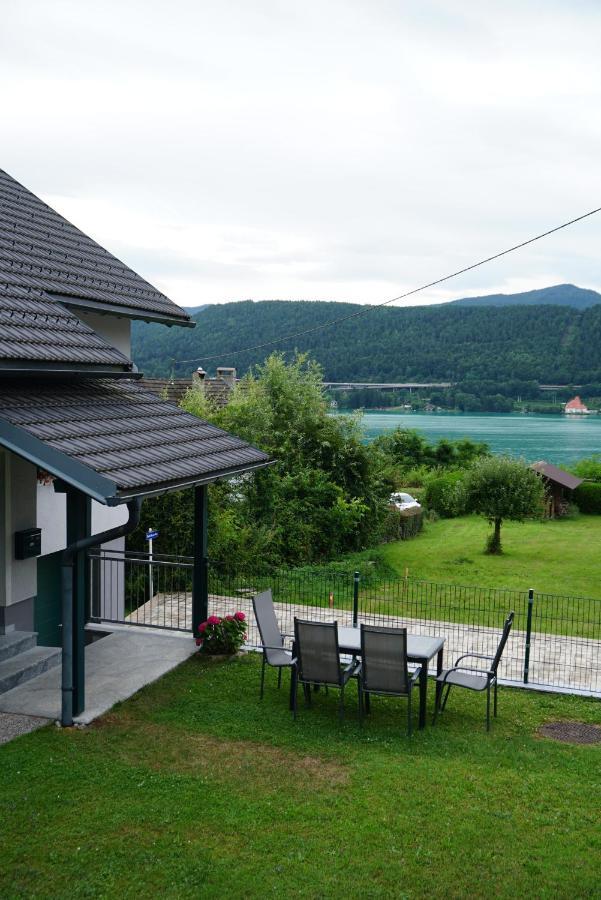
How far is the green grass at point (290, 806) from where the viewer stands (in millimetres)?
5039

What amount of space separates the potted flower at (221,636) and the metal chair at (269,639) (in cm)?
70

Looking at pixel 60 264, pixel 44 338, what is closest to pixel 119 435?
pixel 44 338

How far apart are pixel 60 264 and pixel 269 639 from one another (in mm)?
5883

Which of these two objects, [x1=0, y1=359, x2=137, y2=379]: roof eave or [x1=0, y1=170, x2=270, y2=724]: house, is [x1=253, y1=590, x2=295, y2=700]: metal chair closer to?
[x1=0, y1=170, x2=270, y2=724]: house

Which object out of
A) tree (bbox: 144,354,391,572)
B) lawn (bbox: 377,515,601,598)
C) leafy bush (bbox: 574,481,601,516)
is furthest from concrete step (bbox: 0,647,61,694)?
leafy bush (bbox: 574,481,601,516)

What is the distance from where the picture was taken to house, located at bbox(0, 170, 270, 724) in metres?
7.04

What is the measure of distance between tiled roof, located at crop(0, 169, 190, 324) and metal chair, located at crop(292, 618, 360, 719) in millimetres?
4926

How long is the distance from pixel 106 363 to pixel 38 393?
0.88 m

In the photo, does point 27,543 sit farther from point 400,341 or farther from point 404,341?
point 404,341

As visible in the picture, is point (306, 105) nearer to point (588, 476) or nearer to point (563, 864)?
point (563, 864)

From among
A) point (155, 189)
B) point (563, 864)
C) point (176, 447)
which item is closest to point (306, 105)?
point (155, 189)

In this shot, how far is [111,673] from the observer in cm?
894

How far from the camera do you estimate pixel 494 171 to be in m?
17.5

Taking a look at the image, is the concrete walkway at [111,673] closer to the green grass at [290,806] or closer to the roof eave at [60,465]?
the green grass at [290,806]
